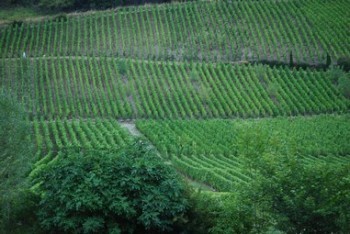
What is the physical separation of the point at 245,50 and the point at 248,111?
44.2ft

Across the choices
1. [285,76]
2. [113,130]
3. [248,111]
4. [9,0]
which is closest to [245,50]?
[285,76]

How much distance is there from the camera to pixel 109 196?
24906 millimetres

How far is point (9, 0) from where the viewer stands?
8244cm

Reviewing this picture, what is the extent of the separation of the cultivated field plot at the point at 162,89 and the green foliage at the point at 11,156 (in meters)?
24.7

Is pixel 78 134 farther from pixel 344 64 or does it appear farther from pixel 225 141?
pixel 344 64

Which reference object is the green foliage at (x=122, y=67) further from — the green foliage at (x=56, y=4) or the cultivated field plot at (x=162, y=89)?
the green foliage at (x=56, y=4)

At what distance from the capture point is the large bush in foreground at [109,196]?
24578 mm

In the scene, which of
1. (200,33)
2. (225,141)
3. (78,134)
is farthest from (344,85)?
(78,134)

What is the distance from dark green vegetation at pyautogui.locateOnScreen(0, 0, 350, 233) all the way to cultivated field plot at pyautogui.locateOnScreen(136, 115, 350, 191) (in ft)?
0.43

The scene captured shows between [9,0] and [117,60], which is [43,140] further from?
[9,0]

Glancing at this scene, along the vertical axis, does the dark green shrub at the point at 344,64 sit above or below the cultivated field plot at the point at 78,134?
below

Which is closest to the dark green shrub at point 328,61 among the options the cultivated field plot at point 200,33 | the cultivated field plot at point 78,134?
the cultivated field plot at point 200,33

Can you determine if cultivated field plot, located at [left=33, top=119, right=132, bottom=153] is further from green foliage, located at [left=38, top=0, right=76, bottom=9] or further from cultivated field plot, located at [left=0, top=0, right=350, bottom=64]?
green foliage, located at [left=38, top=0, right=76, bottom=9]

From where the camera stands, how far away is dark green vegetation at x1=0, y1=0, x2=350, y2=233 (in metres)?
22.5
